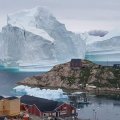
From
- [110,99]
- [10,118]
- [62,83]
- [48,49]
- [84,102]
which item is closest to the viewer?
[10,118]

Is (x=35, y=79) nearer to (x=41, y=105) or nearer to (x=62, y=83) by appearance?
(x=62, y=83)

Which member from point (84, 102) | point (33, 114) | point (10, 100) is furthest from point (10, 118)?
point (84, 102)

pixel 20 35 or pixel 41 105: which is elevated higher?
pixel 20 35

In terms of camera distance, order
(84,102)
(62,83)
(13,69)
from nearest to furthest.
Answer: (84,102) → (62,83) → (13,69)

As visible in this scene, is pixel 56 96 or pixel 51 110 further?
pixel 56 96

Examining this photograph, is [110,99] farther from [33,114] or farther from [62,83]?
[33,114]

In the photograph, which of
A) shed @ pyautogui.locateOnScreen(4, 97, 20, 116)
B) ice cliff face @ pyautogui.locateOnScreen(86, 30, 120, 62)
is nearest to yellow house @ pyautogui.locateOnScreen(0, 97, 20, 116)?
Result: shed @ pyautogui.locateOnScreen(4, 97, 20, 116)
